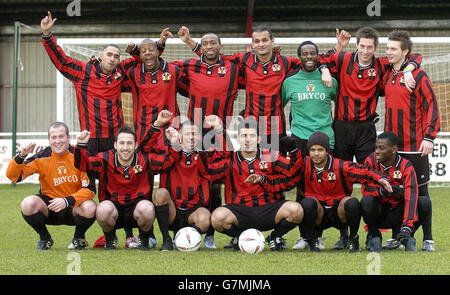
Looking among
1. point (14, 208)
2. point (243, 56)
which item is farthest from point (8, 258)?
point (14, 208)

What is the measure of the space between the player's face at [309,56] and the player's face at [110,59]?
152 cm

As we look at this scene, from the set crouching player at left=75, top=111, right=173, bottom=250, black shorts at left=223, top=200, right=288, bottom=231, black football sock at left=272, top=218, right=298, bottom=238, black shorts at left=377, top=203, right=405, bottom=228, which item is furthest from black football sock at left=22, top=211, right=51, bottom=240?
black shorts at left=377, top=203, right=405, bottom=228

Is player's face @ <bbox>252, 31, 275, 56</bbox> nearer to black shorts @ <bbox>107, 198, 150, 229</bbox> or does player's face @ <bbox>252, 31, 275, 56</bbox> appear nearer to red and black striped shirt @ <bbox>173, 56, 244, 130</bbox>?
red and black striped shirt @ <bbox>173, 56, 244, 130</bbox>

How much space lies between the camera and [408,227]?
4.22 meters

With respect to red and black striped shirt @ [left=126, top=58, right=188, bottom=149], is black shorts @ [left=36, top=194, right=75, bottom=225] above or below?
below

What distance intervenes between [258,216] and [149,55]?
1606 millimetres

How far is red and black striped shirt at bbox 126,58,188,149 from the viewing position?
Result: 5.11 m

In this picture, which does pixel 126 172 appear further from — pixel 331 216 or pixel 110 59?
pixel 331 216

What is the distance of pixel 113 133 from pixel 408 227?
2532mm

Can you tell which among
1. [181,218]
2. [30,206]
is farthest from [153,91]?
[30,206]

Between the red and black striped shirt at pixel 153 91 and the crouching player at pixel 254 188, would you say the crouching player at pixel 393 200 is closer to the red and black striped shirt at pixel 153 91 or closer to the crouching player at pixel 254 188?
the crouching player at pixel 254 188

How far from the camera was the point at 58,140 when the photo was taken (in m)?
4.59
